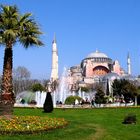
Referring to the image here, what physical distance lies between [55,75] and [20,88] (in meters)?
→ 30.2

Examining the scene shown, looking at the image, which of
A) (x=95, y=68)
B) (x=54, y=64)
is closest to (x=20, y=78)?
(x=54, y=64)

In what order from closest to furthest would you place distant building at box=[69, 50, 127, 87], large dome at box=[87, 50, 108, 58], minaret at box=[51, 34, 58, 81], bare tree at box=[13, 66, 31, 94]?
bare tree at box=[13, 66, 31, 94]
minaret at box=[51, 34, 58, 81]
distant building at box=[69, 50, 127, 87]
large dome at box=[87, 50, 108, 58]

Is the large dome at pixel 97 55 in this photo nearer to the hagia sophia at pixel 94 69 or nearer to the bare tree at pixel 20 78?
the hagia sophia at pixel 94 69

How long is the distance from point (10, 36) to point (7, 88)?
7.27ft

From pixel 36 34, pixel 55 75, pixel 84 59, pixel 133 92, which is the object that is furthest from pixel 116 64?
pixel 36 34

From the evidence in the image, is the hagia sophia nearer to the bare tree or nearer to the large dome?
the large dome

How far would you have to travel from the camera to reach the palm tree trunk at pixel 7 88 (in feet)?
54.1

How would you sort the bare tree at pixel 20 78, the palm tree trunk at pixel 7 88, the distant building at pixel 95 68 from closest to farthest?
the palm tree trunk at pixel 7 88 → the bare tree at pixel 20 78 → the distant building at pixel 95 68

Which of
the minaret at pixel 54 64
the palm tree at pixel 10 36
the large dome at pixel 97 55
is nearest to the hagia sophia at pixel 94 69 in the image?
the large dome at pixel 97 55

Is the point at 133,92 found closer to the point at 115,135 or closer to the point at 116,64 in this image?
Answer: the point at 115,135

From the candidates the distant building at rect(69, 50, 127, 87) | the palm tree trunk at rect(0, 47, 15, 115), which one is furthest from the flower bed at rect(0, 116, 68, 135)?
the distant building at rect(69, 50, 127, 87)

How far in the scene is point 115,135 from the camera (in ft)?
47.0

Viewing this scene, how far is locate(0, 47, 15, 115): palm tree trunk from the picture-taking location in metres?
16.5

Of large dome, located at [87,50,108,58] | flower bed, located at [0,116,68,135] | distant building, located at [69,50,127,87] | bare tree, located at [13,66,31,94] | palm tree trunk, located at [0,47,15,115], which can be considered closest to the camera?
flower bed, located at [0,116,68,135]
